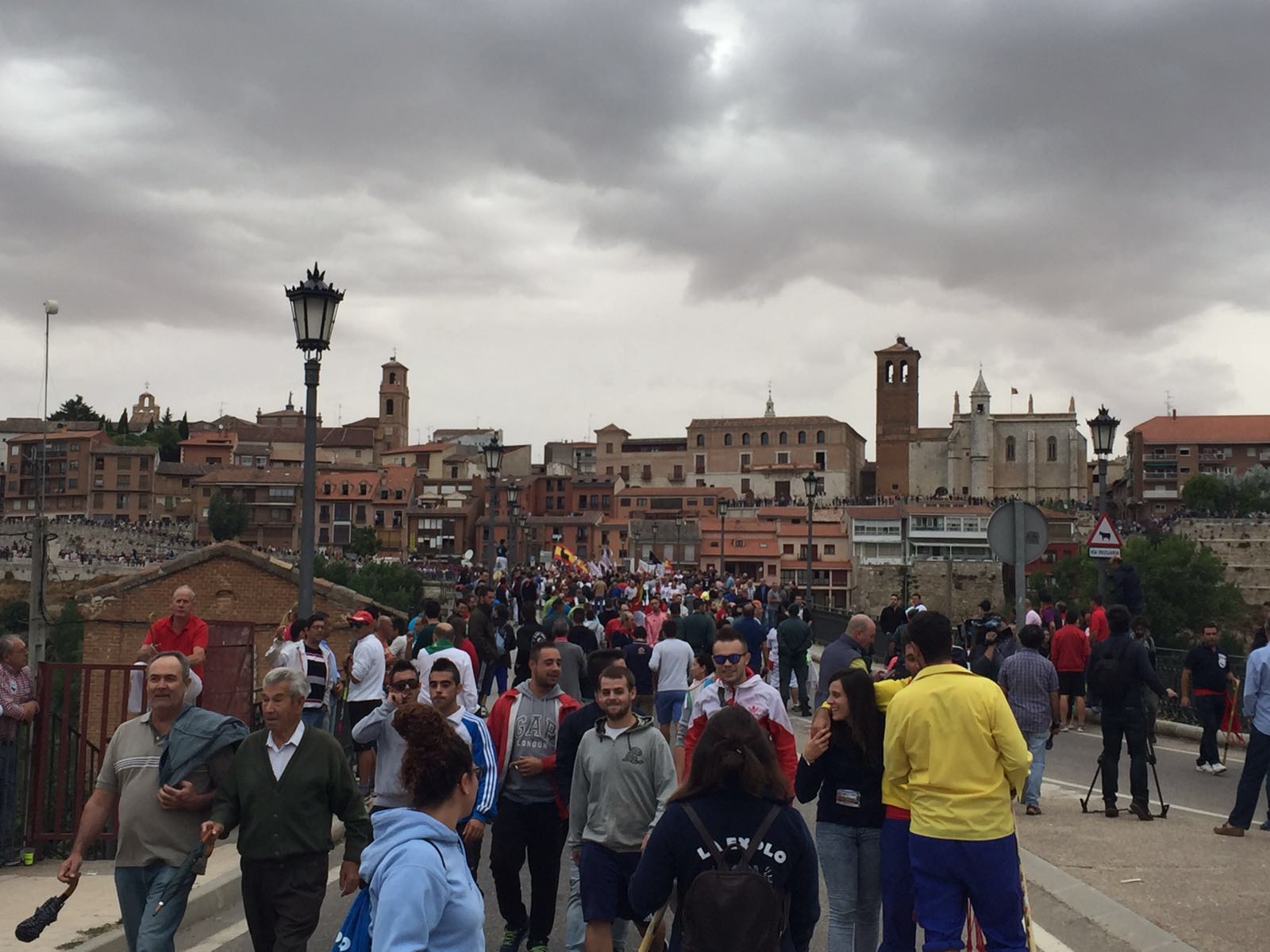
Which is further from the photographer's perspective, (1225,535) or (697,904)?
(1225,535)

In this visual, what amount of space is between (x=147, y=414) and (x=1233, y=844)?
180488mm

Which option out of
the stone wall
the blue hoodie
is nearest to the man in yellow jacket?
the blue hoodie

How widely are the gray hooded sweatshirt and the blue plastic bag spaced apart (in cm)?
216

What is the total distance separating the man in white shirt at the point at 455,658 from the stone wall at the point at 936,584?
7742 centimetres

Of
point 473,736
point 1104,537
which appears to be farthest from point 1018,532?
point 473,736

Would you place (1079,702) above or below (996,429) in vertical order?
below

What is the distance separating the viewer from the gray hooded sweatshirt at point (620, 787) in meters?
5.56

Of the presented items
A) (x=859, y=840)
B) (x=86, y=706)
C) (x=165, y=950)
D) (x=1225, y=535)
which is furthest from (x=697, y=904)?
(x=1225, y=535)

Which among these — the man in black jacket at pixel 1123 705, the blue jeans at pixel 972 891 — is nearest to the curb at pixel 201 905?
the blue jeans at pixel 972 891

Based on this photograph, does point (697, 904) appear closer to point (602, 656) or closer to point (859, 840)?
point (859, 840)

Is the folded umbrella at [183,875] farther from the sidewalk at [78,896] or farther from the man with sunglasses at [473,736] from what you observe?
the sidewalk at [78,896]

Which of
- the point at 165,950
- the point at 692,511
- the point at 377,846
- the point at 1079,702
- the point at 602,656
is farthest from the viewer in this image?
the point at 692,511

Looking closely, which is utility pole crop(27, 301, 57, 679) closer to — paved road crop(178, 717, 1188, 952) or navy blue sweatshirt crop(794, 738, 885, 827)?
paved road crop(178, 717, 1188, 952)

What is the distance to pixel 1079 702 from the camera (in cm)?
1448
